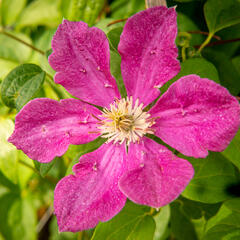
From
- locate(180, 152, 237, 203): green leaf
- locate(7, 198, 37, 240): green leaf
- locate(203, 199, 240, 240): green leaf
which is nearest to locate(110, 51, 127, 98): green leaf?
locate(180, 152, 237, 203): green leaf

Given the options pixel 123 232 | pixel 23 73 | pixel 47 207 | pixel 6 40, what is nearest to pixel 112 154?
pixel 123 232

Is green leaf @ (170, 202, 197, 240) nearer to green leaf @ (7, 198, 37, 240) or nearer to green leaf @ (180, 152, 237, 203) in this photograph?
green leaf @ (180, 152, 237, 203)

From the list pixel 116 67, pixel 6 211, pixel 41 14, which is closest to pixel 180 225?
pixel 116 67

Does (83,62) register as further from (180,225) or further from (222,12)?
(180,225)

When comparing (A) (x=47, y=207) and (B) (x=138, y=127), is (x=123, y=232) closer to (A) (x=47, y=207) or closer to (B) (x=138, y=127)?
(B) (x=138, y=127)

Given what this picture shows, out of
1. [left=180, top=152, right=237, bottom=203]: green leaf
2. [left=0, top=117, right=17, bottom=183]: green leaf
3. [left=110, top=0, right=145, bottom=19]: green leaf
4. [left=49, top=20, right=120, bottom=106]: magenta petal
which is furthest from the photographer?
[left=110, top=0, right=145, bottom=19]: green leaf

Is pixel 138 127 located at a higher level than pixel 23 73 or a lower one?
lower
